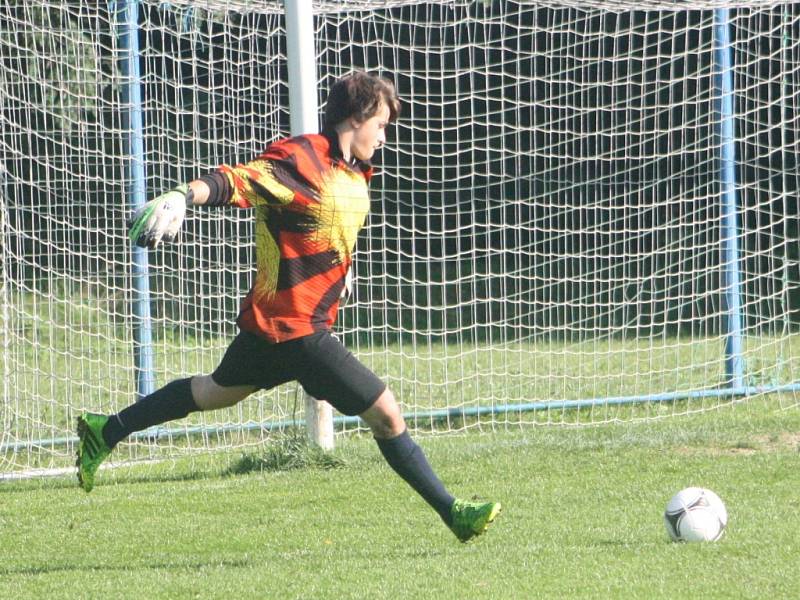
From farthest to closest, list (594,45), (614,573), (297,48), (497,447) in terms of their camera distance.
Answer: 1. (594,45)
2. (497,447)
3. (297,48)
4. (614,573)

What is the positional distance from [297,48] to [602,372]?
4.14m

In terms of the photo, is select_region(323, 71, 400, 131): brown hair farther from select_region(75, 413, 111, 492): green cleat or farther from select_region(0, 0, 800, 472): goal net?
select_region(0, 0, 800, 472): goal net

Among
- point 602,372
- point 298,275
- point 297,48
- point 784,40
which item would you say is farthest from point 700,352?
point 298,275

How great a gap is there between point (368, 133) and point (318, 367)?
95cm

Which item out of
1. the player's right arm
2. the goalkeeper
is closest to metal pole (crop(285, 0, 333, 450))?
the goalkeeper

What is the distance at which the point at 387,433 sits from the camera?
540 cm

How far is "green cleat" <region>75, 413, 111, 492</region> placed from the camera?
18.9 feet

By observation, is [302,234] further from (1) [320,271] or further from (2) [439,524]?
(2) [439,524]

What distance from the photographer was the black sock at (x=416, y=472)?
5398 mm

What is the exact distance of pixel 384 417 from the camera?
17.5 ft

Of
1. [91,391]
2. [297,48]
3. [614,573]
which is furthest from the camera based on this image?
[91,391]

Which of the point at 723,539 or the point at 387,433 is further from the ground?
the point at 387,433

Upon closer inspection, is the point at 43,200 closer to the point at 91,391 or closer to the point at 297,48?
the point at 91,391

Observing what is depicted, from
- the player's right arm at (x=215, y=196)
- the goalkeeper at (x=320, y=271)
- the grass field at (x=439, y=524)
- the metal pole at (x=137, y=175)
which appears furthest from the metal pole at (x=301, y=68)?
the player's right arm at (x=215, y=196)
